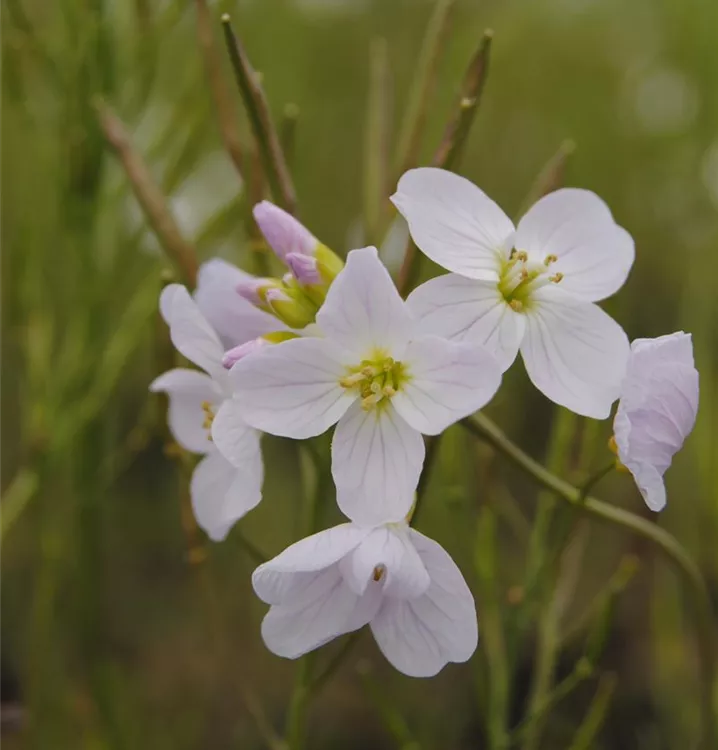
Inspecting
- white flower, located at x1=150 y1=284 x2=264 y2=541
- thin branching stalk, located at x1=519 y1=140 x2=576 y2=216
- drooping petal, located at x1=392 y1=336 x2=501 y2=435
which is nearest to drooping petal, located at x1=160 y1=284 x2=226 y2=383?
white flower, located at x1=150 y1=284 x2=264 y2=541

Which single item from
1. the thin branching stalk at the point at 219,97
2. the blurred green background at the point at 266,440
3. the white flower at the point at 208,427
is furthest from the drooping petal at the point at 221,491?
the thin branching stalk at the point at 219,97

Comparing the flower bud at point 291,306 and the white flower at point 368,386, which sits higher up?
the flower bud at point 291,306

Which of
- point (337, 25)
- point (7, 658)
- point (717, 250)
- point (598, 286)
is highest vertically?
point (337, 25)

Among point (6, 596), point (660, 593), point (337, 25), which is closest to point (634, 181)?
point (337, 25)

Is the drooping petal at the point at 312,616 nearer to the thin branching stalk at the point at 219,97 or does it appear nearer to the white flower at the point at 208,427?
the white flower at the point at 208,427

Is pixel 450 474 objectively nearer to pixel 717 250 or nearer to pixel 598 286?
pixel 598 286

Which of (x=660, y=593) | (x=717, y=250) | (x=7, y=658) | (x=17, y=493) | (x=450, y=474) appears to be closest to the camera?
(x=450, y=474)

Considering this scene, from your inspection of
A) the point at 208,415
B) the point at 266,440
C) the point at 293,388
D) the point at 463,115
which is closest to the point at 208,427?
the point at 208,415
